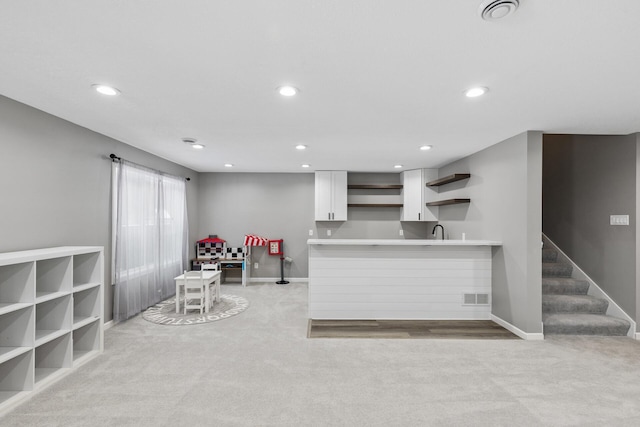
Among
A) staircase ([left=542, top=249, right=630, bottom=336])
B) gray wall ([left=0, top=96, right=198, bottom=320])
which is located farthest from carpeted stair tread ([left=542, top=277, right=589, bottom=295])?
gray wall ([left=0, top=96, right=198, bottom=320])

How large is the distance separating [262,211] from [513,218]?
4745 millimetres

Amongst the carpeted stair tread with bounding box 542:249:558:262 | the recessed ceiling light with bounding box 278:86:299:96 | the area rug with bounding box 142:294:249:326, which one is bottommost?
the area rug with bounding box 142:294:249:326

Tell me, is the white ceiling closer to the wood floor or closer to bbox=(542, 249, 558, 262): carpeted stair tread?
bbox=(542, 249, 558, 262): carpeted stair tread

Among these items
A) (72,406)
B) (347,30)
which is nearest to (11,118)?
(72,406)

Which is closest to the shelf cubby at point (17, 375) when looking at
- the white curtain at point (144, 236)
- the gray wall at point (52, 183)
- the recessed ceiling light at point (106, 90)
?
the gray wall at point (52, 183)

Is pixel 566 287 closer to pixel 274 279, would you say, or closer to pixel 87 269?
pixel 274 279

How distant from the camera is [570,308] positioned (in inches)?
157

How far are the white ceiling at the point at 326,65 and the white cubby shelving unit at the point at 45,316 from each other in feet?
4.74

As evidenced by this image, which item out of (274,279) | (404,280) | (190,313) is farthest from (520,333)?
(274,279)

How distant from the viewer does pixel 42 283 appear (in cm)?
272

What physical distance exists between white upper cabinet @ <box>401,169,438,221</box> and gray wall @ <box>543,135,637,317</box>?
6.22 ft

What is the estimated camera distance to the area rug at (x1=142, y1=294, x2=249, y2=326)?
4051 millimetres

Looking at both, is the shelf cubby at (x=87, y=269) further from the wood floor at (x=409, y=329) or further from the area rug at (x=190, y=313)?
the wood floor at (x=409, y=329)

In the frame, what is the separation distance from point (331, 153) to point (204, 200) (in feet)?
11.3
